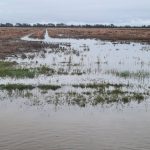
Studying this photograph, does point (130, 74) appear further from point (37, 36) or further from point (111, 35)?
point (111, 35)

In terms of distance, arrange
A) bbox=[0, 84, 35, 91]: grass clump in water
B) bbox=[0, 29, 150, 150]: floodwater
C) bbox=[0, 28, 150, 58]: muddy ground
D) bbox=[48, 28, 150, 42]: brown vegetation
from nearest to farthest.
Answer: bbox=[0, 29, 150, 150]: floodwater < bbox=[0, 84, 35, 91]: grass clump in water < bbox=[0, 28, 150, 58]: muddy ground < bbox=[48, 28, 150, 42]: brown vegetation

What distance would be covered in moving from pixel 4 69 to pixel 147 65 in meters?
10.2

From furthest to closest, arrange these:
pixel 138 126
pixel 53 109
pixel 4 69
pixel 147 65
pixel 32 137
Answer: pixel 147 65 → pixel 4 69 → pixel 53 109 → pixel 138 126 → pixel 32 137

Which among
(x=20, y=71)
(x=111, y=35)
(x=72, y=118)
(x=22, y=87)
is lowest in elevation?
(x=72, y=118)

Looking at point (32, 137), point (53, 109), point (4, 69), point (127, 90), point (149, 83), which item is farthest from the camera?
point (4, 69)

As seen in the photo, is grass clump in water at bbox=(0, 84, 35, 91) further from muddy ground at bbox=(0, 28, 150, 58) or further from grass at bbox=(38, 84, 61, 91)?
muddy ground at bbox=(0, 28, 150, 58)

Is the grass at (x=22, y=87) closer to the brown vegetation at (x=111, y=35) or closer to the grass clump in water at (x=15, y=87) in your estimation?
the grass clump in water at (x=15, y=87)

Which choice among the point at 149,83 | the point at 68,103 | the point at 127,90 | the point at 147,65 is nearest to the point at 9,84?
the point at 68,103

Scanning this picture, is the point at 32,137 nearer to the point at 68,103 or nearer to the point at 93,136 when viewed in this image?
the point at 93,136

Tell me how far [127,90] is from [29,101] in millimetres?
4753

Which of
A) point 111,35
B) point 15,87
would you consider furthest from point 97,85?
point 111,35

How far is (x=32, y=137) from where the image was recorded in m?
12.0

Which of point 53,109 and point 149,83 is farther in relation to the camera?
point 149,83

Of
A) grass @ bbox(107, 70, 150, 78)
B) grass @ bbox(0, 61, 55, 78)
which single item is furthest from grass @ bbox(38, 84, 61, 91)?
grass @ bbox(107, 70, 150, 78)
